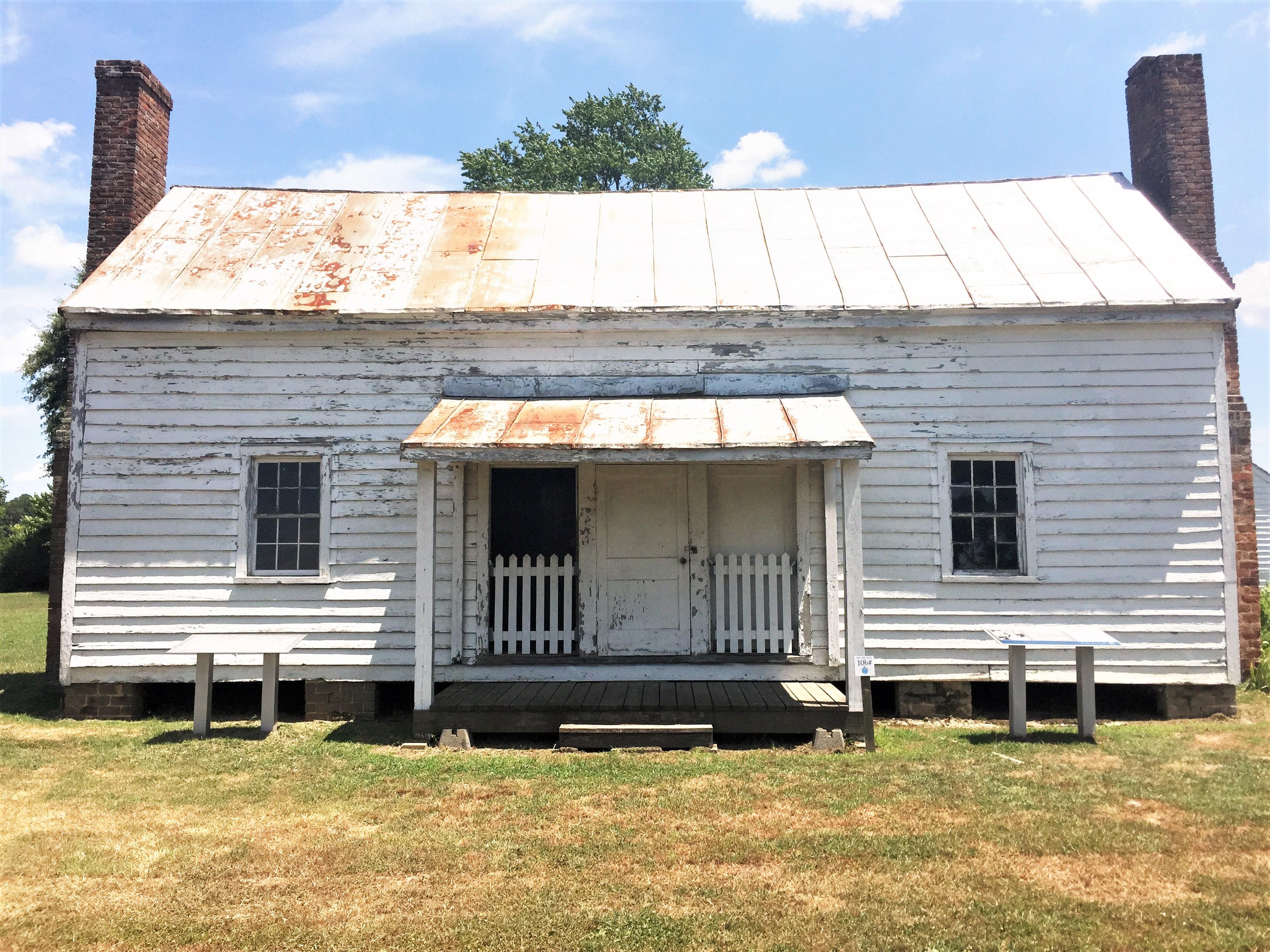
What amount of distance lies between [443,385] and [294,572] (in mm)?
2566

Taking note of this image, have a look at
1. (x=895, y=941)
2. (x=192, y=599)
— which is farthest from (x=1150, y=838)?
(x=192, y=599)

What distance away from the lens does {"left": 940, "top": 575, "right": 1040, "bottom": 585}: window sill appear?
909cm

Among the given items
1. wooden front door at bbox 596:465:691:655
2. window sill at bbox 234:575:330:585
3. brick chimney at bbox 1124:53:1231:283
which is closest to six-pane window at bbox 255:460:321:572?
window sill at bbox 234:575:330:585

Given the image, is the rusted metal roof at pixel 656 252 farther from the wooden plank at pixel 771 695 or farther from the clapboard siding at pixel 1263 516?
the clapboard siding at pixel 1263 516

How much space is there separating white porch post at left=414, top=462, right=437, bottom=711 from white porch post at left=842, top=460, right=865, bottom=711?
3.75 metres

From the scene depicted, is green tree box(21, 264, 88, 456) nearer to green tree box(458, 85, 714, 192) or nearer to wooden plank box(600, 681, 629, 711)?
green tree box(458, 85, 714, 192)

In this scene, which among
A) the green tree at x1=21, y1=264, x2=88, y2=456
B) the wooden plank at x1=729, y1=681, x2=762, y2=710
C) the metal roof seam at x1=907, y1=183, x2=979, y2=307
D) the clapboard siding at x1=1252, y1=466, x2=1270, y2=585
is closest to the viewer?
the wooden plank at x1=729, y1=681, x2=762, y2=710

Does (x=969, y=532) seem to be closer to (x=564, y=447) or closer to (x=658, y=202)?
(x=564, y=447)

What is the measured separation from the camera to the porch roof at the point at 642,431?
778 centimetres

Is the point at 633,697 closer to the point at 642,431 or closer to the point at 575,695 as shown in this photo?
the point at 575,695

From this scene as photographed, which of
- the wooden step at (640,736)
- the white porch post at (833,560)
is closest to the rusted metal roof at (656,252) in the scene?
the white porch post at (833,560)

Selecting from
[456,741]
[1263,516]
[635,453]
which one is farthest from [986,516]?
[1263,516]

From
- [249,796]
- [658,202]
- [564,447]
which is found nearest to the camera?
[249,796]

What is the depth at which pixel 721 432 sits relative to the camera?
8094mm
